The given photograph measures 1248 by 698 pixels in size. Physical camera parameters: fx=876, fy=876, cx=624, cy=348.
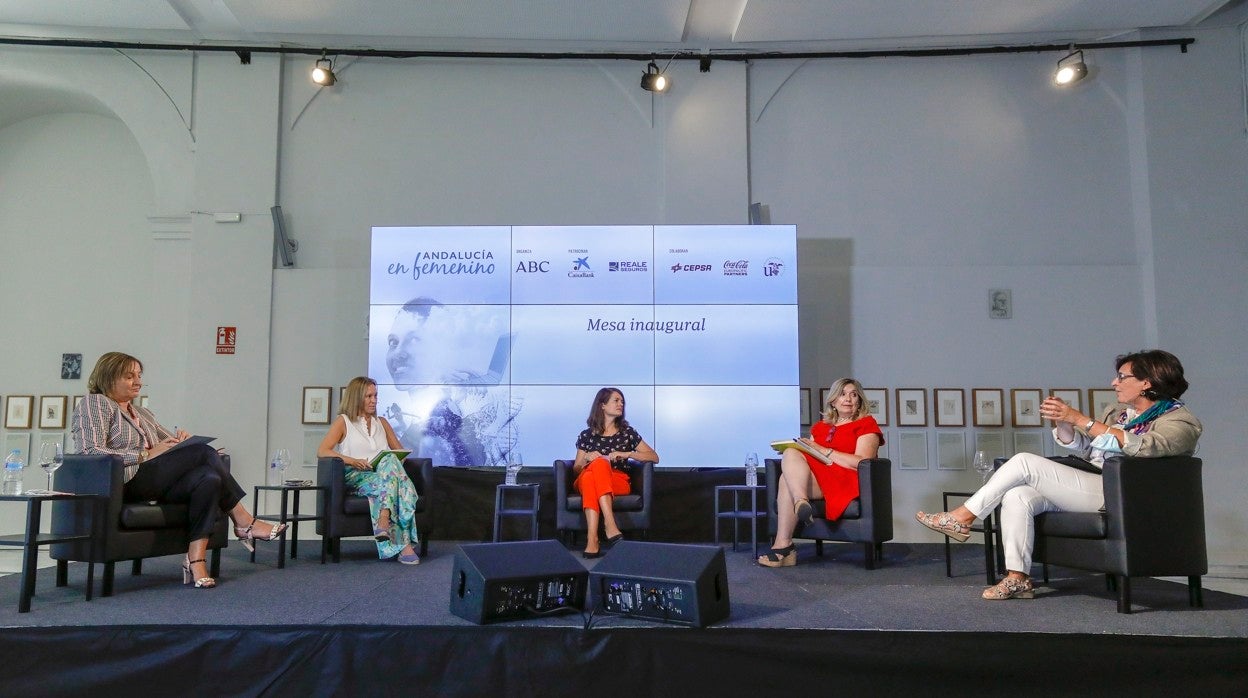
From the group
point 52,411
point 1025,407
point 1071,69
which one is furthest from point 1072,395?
point 52,411

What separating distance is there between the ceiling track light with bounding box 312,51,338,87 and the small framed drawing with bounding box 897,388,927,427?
4725 millimetres

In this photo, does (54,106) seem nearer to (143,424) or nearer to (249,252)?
(249,252)


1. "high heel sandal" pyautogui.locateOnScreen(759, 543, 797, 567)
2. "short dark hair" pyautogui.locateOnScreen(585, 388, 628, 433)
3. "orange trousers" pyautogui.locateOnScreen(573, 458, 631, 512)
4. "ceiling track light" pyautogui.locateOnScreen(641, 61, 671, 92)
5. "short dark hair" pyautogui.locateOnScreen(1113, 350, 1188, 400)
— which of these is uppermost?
"ceiling track light" pyautogui.locateOnScreen(641, 61, 671, 92)

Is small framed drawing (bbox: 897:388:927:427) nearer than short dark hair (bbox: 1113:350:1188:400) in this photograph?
No

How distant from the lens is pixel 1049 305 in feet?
20.7

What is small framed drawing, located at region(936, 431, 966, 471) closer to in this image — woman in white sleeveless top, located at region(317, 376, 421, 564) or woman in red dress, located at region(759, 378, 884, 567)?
woman in red dress, located at region(759, 378, 884, 567)

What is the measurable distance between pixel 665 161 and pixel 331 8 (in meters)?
2.55

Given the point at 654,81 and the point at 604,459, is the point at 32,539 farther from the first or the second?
the point at 654,81

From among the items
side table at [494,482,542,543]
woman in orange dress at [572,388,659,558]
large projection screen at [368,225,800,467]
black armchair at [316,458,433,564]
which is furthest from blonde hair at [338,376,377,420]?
woman in orange dress at [572,388,659,558]

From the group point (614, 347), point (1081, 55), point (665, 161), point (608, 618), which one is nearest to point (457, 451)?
point (614, 347)

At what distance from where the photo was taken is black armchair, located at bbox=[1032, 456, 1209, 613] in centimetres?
323

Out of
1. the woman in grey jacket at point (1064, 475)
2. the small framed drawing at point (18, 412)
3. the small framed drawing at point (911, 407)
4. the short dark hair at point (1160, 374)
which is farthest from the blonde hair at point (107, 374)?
the small framed drawing at point (911, 407)

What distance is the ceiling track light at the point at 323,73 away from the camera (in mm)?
6387

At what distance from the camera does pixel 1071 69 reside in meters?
6.27
